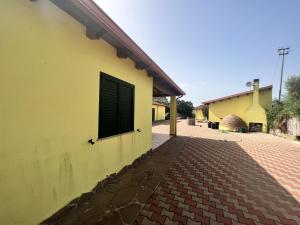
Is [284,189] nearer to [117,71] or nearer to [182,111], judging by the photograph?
[117,71]

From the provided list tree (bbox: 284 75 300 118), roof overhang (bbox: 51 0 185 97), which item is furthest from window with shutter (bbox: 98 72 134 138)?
tree (bbox: 284 75 300 118)

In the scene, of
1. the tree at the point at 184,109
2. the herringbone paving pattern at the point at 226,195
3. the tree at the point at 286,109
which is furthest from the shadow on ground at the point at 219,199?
the tree at the point at 184,109

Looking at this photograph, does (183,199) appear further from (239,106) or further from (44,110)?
(239,106)

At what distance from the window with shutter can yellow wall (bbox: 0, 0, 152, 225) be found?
0.80 feet

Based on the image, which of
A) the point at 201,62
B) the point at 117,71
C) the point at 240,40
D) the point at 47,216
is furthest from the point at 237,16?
the point at 47,216

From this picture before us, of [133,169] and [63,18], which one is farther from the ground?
[63,18]

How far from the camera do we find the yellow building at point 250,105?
53.3 feet

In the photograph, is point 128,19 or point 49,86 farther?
point 128,19

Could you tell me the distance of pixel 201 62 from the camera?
44.4 ft

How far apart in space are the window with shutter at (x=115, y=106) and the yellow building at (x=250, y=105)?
14.4 meters

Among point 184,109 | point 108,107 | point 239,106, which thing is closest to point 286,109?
point 239,106

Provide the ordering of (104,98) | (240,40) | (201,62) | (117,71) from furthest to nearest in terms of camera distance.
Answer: (201,62)
(240,40)
(117,71)
(104,98)

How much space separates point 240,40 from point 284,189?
30.2 ft

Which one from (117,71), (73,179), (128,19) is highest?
(128,19)
